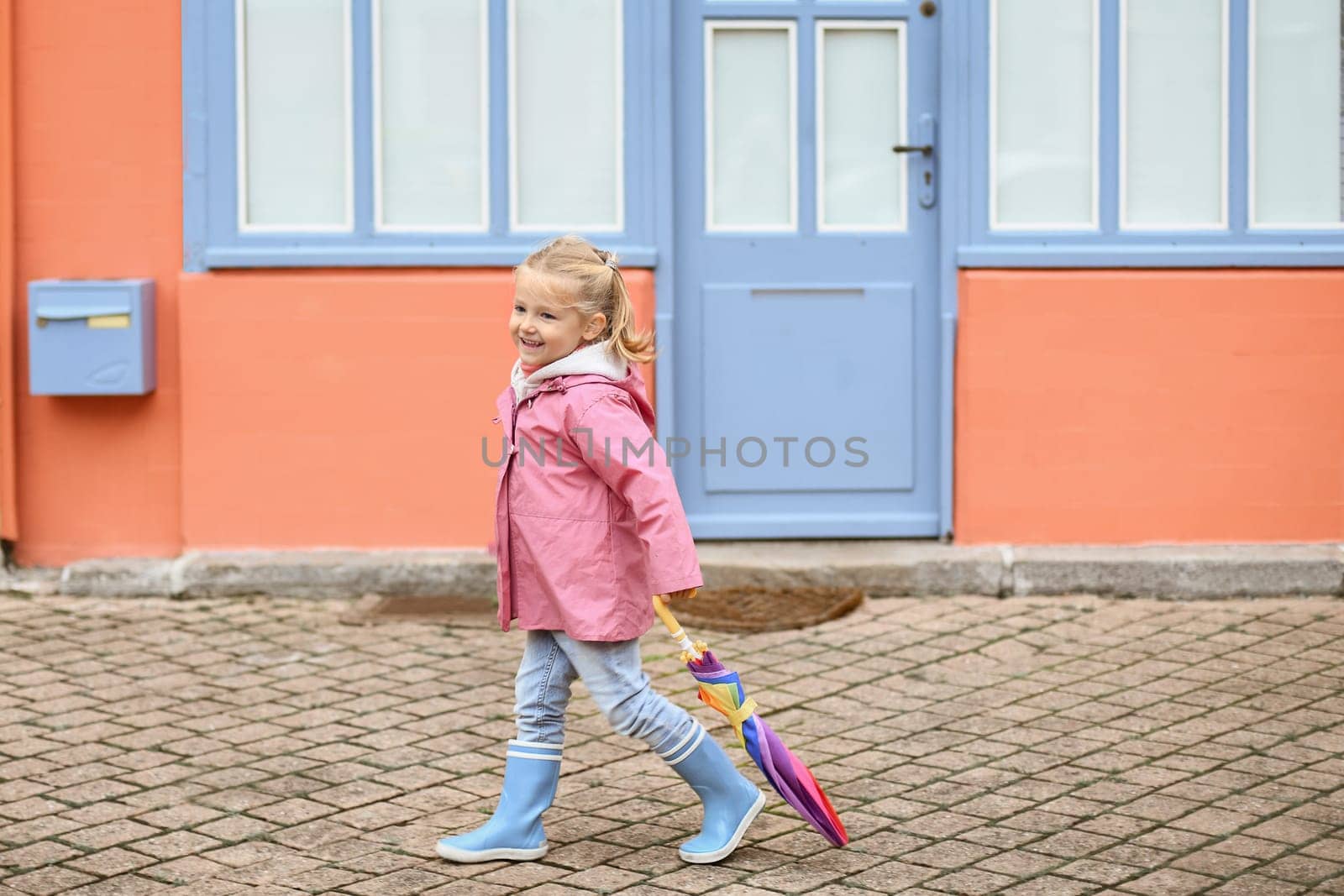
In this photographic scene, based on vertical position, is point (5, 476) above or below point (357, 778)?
above

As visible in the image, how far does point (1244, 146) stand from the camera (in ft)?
21.9

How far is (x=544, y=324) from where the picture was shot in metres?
4.00

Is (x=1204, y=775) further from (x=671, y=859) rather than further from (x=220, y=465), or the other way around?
(x=220, y=465)

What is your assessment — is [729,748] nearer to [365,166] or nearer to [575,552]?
[575,552]

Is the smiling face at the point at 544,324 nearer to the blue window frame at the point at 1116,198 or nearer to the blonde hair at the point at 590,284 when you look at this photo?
the blonde hair at the point at 590,284

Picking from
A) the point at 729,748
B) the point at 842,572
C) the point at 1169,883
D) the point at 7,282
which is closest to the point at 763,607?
the point at 842,572

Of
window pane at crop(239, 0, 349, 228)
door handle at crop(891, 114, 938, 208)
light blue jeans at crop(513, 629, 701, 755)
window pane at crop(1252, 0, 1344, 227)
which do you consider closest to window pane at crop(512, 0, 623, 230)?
window pane at crop(239, 0, 349, 228)

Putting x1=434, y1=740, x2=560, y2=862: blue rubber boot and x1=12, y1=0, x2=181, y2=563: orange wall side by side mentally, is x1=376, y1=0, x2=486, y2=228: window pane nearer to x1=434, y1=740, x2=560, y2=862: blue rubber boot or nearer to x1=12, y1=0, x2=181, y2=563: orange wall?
x1=12, y1=0, x2=181, y2=563: orange wall

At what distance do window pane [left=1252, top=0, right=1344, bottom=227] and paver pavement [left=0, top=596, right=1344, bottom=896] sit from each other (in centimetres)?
151

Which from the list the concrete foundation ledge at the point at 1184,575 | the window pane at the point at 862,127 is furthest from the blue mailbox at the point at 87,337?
the concrete foundation ledge at the point at 1184,575

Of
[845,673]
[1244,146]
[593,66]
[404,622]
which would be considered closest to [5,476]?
[404,622]

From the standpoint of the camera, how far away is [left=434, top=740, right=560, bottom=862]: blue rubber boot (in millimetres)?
4047

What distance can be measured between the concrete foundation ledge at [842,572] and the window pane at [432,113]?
131 cm

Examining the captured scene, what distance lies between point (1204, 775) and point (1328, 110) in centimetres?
315
